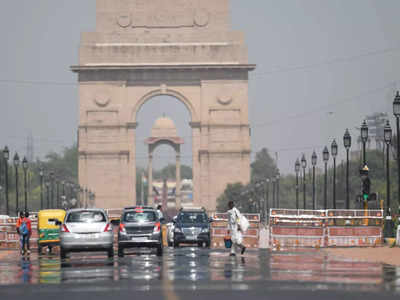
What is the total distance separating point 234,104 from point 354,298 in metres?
87.5

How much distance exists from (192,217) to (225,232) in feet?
13.8

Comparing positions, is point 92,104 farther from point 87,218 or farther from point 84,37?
point 87,218

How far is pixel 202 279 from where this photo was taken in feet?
77.1

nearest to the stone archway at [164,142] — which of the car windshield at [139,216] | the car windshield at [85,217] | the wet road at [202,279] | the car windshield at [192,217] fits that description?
the car windshield at [192,217]

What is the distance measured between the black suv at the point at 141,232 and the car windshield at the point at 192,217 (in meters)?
8.82

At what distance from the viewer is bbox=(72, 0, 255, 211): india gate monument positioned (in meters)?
104

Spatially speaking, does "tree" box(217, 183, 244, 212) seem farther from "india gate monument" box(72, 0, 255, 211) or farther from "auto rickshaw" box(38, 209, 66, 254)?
"auto rickshaw" box(38, 209, 66, 254)

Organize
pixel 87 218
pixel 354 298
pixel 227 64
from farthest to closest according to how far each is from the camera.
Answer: pixel 227 64
pixel 87 218
pixel 354 298

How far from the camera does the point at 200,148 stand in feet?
350

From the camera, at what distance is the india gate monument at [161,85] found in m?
104

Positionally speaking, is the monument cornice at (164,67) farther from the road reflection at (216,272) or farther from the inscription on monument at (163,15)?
the road reflection at (216,272)

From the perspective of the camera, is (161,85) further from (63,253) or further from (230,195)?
(63,253)

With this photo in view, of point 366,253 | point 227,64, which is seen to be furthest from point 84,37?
point 366,253

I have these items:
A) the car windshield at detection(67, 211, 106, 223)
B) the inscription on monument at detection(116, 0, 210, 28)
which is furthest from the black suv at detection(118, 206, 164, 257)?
the inscription on monument at detection(116, 0, 210, 28)
